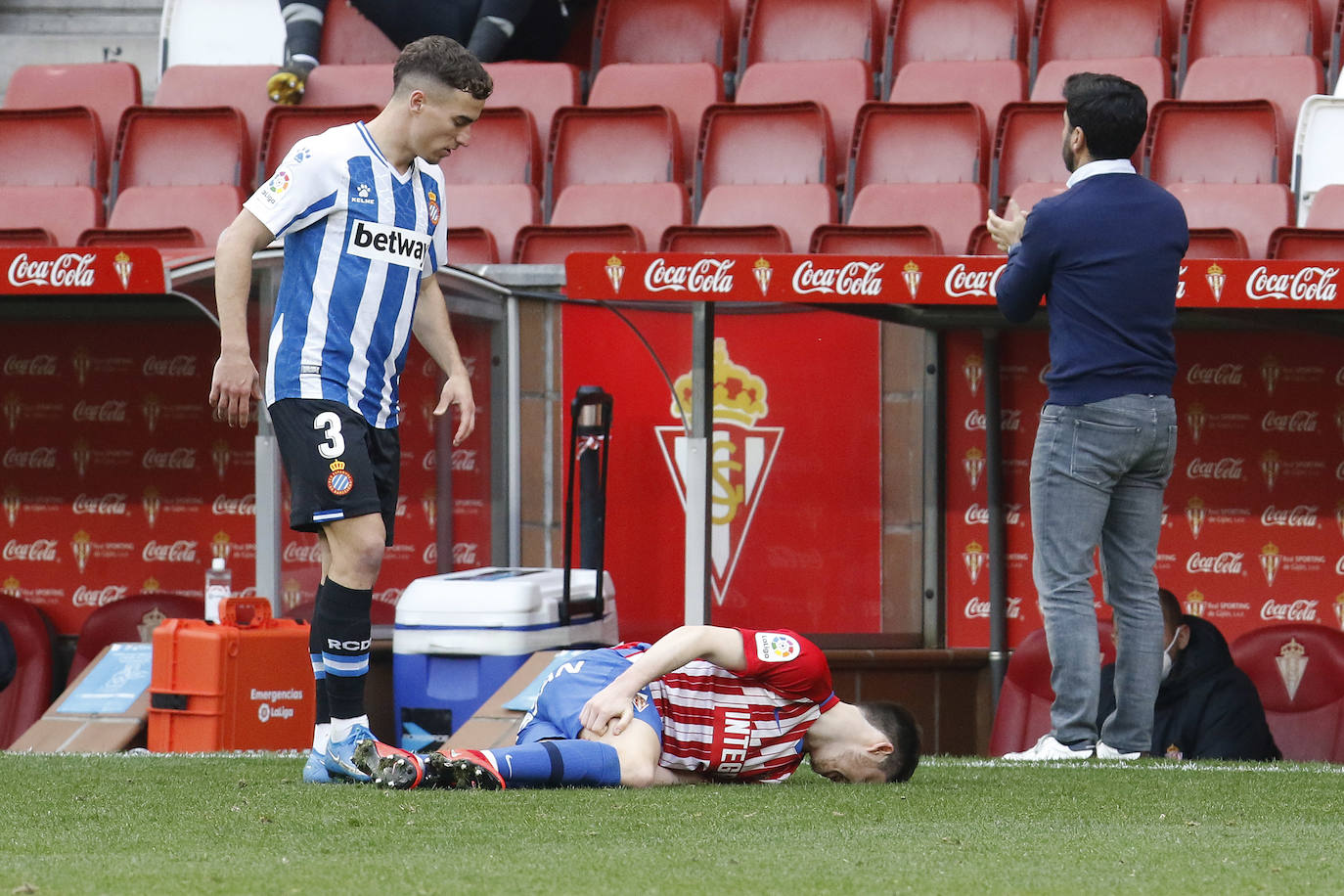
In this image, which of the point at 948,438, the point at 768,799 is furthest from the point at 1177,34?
the point at 768,799

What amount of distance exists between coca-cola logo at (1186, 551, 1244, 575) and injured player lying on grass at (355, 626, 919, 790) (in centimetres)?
320

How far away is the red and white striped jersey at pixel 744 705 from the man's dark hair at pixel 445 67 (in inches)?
54.2

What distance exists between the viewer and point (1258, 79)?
8633 mm

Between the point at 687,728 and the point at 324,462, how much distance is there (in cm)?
100

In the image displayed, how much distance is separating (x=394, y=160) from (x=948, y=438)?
3.69m

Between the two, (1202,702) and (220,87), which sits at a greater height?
(220,87)

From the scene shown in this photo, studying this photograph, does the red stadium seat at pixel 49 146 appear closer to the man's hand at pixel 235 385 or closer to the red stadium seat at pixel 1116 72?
the red stadium seat at pixel 1116 72

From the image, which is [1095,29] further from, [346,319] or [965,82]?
[346,319]

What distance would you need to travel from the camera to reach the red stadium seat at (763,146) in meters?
8.43

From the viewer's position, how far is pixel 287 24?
976 centimetres

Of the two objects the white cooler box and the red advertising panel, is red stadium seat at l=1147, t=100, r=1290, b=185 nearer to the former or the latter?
the red advertising panel

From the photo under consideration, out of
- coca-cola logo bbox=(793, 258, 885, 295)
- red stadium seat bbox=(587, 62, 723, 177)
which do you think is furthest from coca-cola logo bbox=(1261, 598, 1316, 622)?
red stadium seat bbox=(587, 62, 723, 177)

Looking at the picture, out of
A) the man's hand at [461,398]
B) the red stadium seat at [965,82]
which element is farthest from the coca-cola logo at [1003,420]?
the man's hand at [461,398]

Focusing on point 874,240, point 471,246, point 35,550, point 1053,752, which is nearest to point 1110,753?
point 1053,752
